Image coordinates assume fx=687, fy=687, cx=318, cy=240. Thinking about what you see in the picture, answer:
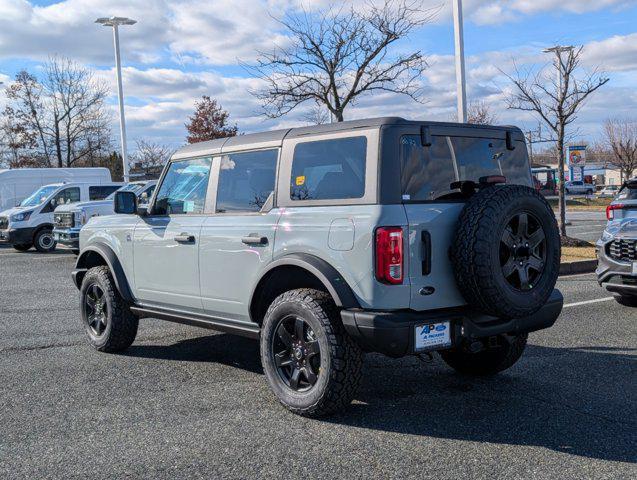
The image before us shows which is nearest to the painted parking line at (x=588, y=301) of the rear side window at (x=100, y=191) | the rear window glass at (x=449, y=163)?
the rear window glass at (x=449, y=163)

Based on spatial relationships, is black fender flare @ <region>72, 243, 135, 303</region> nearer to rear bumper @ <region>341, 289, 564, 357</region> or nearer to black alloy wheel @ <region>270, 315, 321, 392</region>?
black alloy wheel @ <region>270, 315, 321, 392</region>

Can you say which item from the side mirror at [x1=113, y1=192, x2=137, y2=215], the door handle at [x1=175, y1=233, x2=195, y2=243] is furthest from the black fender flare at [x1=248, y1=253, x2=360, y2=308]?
the side mirror at [x1=113, y1=192, x2=137, y2=215]

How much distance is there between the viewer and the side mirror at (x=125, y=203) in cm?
605

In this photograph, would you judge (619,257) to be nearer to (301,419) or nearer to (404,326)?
(404,326)

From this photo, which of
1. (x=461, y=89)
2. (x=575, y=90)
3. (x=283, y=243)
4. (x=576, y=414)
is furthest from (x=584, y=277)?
(x=283, y=243)

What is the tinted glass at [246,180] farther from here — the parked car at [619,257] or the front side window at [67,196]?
the front side window at [67,196]

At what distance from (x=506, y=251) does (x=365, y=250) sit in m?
0.93

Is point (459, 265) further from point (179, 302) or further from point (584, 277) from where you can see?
point (584, 277)

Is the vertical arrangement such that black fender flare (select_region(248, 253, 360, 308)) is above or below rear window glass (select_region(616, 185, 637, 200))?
below

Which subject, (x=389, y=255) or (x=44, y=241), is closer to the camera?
(x=389, y=255)

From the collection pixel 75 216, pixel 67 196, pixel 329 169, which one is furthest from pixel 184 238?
pixel 67 196

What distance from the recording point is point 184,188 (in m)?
5.85

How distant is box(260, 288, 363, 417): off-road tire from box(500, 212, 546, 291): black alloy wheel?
1106mm

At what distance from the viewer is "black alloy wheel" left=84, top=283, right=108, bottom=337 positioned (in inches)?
258
